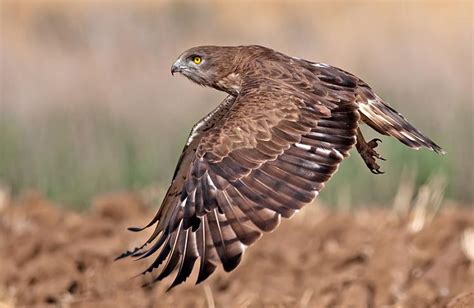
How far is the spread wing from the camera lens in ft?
19.9

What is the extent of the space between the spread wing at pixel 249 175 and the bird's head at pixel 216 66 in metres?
0.85

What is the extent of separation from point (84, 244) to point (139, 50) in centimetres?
1007

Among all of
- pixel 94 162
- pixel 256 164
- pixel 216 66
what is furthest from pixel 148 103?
pixel 256 164

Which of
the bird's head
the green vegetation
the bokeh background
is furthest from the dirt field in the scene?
the green vegetation

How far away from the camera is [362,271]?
859cm

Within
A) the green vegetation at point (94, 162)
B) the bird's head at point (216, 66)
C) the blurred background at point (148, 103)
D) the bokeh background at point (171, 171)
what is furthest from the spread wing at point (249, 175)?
the green vegetation at point (94, 162)

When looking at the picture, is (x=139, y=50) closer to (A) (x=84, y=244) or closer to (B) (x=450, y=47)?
(B) (x=450, y=47)

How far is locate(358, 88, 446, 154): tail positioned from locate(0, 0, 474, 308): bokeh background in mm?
913

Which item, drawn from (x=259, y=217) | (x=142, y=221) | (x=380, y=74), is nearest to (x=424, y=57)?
(x=380, y=74)

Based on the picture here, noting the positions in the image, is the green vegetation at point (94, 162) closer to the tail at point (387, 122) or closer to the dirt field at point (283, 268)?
the dirt field at point (283, 268)

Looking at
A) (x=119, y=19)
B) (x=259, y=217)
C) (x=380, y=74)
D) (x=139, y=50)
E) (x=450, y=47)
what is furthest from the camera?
(x=119, y=19)

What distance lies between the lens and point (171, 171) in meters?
13.6

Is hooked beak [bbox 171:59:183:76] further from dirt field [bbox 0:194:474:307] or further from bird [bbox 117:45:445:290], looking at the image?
dirt field [bbox 0:194:474:307]

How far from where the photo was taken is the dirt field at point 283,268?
26.2 ft
